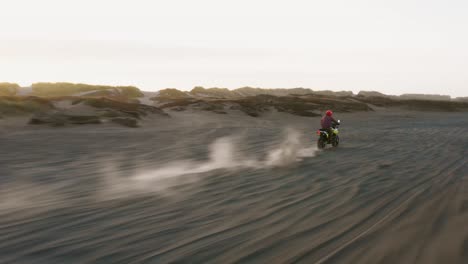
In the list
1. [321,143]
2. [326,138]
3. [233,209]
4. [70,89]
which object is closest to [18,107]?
[321,143]

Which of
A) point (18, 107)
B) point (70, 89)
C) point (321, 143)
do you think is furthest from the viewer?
point (70, 89)

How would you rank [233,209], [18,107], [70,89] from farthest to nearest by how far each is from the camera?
[70,89] → [18,107] → [233,209]

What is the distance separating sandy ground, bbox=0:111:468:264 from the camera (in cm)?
454

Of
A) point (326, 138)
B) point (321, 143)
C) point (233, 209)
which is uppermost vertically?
point (326, 138)

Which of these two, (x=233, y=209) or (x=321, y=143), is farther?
(x=321, y=143)

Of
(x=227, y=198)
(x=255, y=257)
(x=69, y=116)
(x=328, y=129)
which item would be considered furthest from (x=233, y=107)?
(x=255, y=257)

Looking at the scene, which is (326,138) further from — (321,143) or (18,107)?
(18,107)

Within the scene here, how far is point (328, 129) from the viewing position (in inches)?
602

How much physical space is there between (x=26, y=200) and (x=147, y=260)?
144 inches

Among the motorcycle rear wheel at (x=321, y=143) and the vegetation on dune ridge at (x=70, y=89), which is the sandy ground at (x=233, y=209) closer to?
the motorcycle rear wheel at (x=321, y=143)

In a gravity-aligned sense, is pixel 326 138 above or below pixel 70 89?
below

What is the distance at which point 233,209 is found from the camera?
633 cm

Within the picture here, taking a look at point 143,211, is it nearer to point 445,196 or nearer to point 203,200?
point 203,200

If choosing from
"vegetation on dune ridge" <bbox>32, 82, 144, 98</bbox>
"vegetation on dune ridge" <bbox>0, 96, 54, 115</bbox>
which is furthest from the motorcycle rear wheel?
"vegetation on dune ridge" <bbox>32, 82, 144, 98</bbox>
